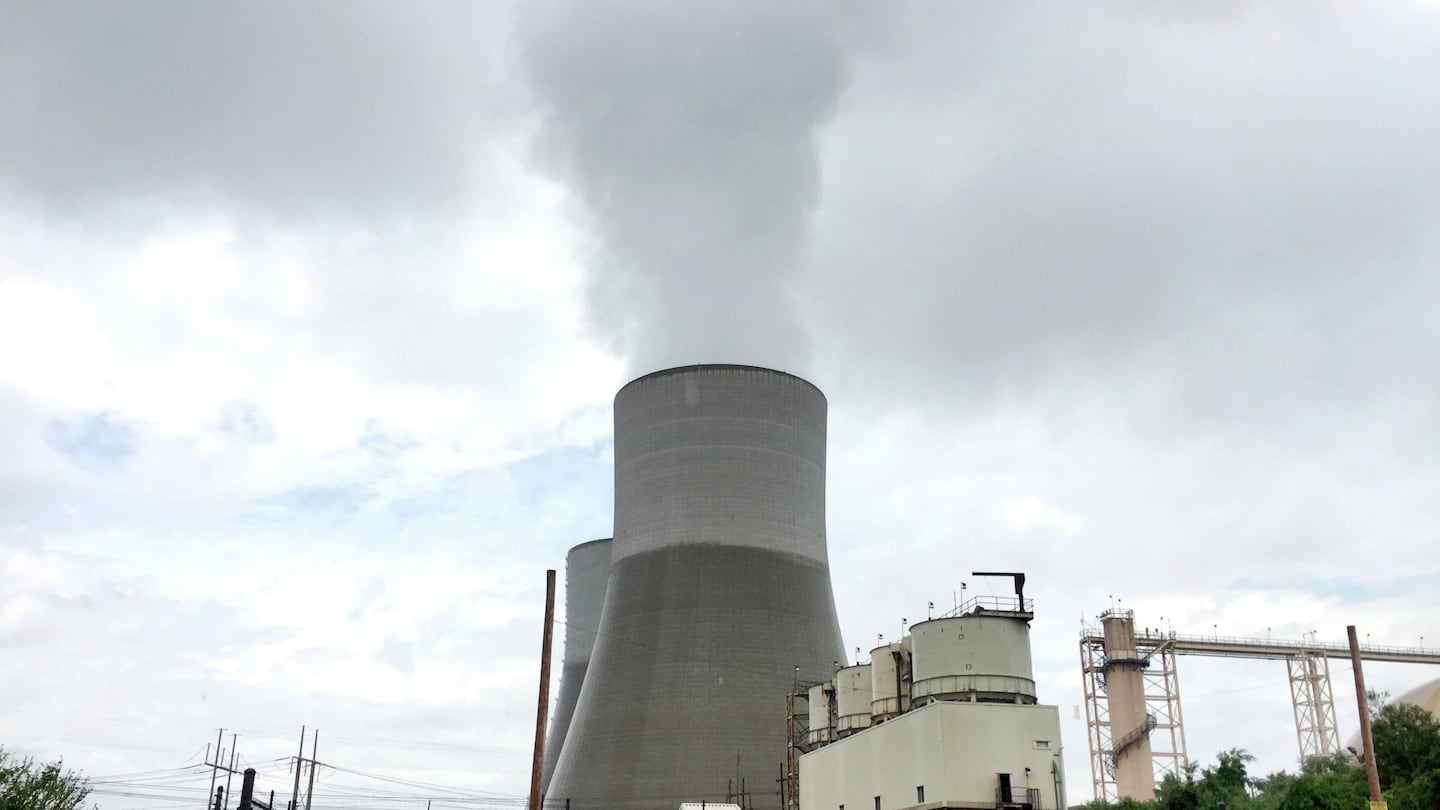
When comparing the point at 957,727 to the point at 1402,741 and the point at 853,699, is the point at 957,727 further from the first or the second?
the point at 1402,741

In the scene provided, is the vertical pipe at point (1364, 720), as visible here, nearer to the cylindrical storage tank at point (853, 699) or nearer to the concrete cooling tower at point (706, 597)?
the cylindrical storage tank at point (853, 699)

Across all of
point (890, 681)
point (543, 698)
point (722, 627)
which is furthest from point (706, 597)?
point (543, 698)

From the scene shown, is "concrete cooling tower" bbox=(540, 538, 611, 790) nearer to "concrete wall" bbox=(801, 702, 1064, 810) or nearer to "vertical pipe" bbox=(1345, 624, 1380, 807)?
"concrete wall" bbox=(801, 702, 1064, 810)

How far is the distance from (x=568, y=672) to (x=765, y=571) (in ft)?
68.6

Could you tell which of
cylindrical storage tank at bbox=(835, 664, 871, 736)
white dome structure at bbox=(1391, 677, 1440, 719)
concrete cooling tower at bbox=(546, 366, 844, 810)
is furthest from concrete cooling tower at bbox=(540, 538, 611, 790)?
white dome structure at bbox=(1391, 677, 1440, 719)

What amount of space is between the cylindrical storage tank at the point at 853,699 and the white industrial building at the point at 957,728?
0.40 metres

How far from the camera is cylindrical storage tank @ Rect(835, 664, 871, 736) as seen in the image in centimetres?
2714

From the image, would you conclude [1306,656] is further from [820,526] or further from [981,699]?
[981,699]

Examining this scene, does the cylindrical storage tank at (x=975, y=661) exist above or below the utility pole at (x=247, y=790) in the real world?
above

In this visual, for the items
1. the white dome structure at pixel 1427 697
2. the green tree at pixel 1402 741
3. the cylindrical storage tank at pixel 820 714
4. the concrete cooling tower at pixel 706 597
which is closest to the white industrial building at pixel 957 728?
the cylindrical storage tank at pixel 820 714

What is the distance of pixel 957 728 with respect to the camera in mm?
22578

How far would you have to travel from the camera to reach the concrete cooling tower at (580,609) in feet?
→ 163

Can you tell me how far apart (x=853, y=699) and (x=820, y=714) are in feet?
6.48

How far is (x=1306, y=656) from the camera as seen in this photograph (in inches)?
2009
